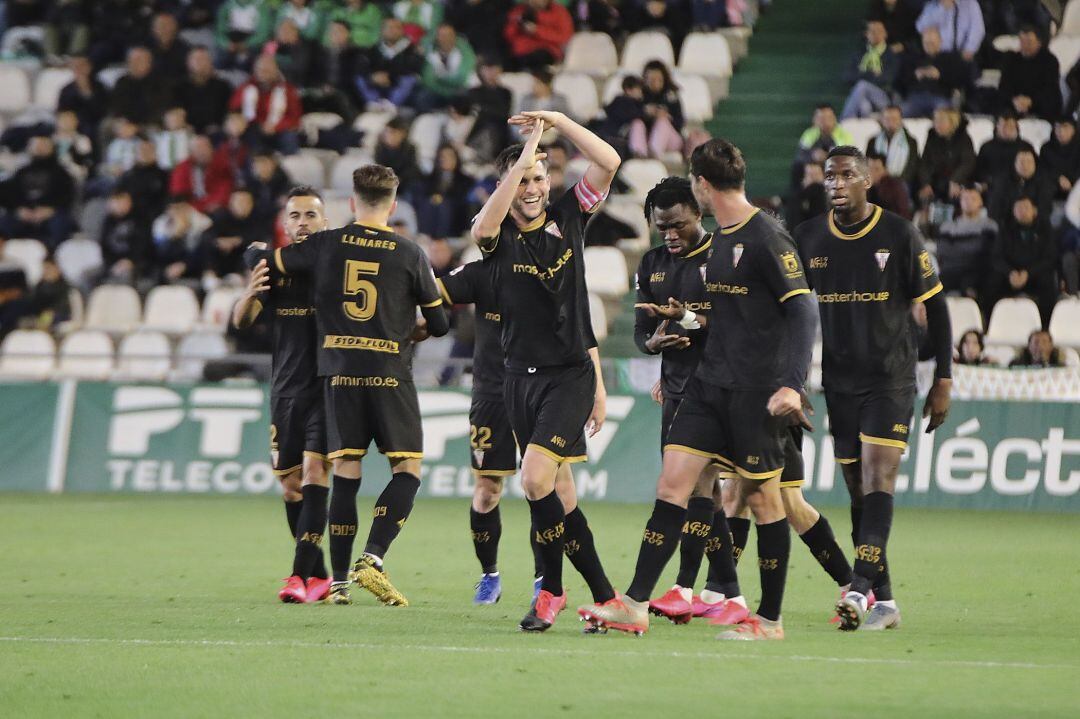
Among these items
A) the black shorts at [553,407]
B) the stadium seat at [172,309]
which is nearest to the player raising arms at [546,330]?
the black shorts at [553,407]

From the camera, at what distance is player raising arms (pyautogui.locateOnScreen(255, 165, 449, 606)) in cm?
991

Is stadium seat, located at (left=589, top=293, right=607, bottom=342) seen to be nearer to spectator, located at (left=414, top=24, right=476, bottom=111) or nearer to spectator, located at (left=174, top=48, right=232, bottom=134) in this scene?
spectator, located at (left=414, top=24, right=476, bottom=111)

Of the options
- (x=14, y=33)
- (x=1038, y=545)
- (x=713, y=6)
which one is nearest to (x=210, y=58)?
(x=14, y=33)

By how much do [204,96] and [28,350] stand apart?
4.67 m

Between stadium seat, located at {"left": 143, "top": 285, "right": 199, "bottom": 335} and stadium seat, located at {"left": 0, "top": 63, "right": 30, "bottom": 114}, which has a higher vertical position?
stadium seat, located at {"left": 0, "top": 63, "right": 30, "bottom": 114}

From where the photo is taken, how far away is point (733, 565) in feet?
31.4

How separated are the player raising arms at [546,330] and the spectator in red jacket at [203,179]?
576 inches

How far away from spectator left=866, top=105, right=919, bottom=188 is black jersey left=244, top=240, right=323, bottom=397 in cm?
1107

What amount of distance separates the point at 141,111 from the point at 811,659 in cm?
1852

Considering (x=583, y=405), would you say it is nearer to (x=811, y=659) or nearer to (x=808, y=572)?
(x=811, y=659)

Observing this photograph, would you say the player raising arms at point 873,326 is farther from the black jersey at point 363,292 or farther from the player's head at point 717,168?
the black jersey at point 363,292

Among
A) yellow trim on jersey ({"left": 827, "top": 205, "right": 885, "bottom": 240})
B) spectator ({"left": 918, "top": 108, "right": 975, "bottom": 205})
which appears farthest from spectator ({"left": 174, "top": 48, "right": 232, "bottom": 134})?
yellow trim on jersey ({"left": 827, "top": 205, "right": 885, "bottom": 240})

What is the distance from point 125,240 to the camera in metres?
22.4

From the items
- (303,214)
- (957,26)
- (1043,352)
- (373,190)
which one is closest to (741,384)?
(373,190)
